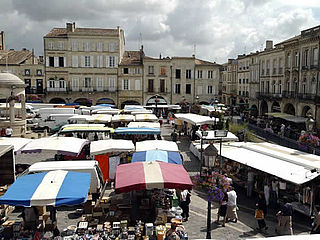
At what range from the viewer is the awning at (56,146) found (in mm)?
14078

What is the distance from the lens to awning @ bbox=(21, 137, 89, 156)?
46.2 ft

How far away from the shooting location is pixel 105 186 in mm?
13133

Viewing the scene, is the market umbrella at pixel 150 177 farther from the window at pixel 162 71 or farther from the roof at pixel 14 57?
the roof at pixel 14 57

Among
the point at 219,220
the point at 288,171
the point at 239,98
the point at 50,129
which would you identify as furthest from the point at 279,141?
the point at 239,98

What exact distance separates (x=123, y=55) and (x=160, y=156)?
139 ft

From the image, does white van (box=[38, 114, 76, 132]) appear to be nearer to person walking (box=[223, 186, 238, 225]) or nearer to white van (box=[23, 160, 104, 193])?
white van (box=[23, 160, 104, 193])

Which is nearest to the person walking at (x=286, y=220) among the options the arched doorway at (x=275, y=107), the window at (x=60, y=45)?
the arched doorway at (x=275, y=107)

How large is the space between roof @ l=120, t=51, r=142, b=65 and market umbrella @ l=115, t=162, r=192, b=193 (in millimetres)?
38658

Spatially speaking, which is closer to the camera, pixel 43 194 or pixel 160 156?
pixel 43 194

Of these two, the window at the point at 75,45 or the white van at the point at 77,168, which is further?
the window at the point at 75,45

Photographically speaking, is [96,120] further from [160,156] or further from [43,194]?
[43,194]

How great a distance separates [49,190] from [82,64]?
134 feet

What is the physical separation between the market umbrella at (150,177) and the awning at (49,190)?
3.71ft

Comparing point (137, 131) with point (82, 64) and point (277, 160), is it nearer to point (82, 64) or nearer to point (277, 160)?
point (277, 160)
